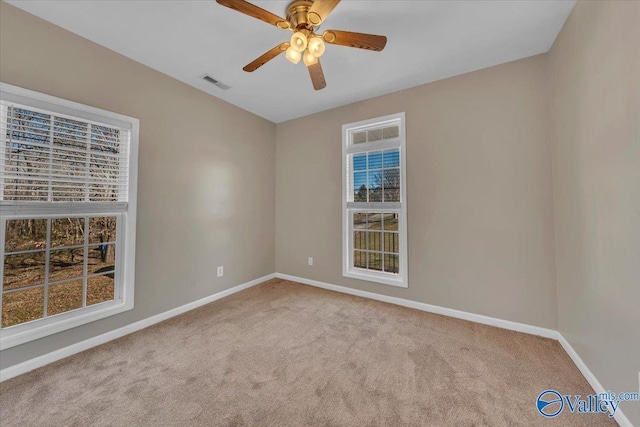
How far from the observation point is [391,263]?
3.20 meters

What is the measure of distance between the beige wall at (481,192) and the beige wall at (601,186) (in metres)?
0.19

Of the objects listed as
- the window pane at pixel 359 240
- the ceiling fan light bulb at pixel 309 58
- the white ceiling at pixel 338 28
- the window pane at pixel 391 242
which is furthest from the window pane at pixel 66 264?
the window pane at pixel 391 242

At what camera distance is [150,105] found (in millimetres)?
2545

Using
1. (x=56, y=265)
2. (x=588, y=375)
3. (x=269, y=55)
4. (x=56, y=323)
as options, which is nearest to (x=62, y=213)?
(x=56, y=265)

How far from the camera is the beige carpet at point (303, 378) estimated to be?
55.8 inches

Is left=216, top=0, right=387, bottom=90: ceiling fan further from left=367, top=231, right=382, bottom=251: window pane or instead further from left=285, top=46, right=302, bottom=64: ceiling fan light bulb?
left=367, top=231, right=382, bottom=251: window pane

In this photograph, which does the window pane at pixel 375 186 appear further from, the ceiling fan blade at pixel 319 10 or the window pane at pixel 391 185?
the ceiling fan blade at pixel 319 10

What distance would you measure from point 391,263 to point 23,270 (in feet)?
11.6

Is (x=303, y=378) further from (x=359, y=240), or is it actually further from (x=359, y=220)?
(x=359, y=220)

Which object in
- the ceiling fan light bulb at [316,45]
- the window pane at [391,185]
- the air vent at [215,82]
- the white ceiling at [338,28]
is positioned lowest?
the window pane at [391,185]

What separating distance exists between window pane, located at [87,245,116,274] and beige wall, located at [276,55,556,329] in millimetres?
2795

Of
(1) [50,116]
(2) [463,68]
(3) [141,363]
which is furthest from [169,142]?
(2) [463,68]

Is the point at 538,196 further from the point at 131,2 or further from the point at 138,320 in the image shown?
the point at 138,320

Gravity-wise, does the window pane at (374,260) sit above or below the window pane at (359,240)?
below
